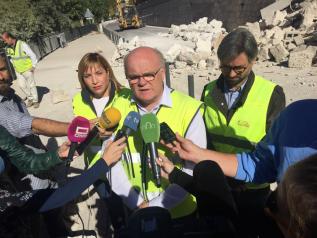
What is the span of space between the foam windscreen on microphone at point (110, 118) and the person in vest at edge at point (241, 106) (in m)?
0.76

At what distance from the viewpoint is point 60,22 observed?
32.5m

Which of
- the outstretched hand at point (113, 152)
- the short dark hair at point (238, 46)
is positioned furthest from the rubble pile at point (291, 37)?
the outstretched hand at point (113, 152)

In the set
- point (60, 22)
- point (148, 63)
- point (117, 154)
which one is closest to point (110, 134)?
point (117, 154)

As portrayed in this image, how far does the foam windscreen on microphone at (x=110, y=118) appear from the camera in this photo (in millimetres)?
2385

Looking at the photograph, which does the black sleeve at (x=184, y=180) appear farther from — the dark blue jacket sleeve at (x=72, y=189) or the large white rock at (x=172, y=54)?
the large white rock at (x=172, y=54)

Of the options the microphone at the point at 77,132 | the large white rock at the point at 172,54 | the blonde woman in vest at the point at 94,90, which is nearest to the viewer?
the microphone at the point at 77,132

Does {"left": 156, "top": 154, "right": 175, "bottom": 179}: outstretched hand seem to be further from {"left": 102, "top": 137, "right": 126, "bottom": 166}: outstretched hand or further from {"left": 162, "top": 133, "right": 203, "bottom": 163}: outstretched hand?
{"left": 102, "top": 137, "right": 126, "bottom": 166}: outstretched hand

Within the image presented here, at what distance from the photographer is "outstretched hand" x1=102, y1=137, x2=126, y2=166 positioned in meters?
2.16

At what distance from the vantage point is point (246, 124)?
2.49 m

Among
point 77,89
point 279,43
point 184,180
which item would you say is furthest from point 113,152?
point 279,43

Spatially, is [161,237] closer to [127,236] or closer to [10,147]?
[127,236]

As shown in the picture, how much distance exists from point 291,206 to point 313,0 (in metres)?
16.9

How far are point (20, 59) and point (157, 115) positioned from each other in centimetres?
763

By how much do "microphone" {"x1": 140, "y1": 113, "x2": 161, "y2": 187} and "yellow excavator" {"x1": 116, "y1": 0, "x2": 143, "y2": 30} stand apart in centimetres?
3208
